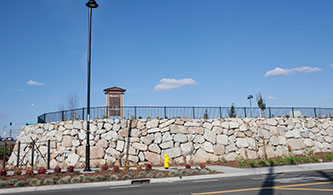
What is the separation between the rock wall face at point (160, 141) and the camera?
18094 millimetres

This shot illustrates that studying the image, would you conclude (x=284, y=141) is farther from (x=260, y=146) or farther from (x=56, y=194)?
(x=56, y=194)

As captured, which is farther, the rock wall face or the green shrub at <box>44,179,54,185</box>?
the rock wall face

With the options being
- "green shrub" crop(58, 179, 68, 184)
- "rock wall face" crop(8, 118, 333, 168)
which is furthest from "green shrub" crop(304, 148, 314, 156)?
"green shrub" crop(58, 179, 68, 184)

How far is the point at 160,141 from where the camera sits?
1867 cm

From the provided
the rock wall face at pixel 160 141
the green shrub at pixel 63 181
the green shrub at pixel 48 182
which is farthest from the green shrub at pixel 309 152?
the green shrub at pixel 48 182

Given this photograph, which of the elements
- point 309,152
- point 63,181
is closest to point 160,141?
point 63,181

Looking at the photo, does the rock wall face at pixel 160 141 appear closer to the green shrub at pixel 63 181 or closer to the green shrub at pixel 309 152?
the green shrub at pixel 309 152

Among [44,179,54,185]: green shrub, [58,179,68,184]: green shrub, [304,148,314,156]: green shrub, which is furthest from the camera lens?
[304,148,314,156]: green shrub

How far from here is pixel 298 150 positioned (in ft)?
69.1

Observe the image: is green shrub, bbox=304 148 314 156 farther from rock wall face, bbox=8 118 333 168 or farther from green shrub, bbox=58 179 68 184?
green shrub, bbox=58 179 68 184

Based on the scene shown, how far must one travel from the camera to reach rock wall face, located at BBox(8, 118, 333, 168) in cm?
1809

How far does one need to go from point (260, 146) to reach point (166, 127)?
722 cm

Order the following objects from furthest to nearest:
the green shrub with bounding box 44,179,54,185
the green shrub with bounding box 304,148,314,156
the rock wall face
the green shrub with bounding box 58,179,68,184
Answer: the green shrub with bounding box 304,148,314,156 < the rock wall face < the green shrub with bounding box 58,179,68,184 < the green shrub with bounding box 44,179,54,185

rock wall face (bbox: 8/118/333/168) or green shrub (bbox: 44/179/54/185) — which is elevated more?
rock wall face (bbox: 8/118/333/168)
